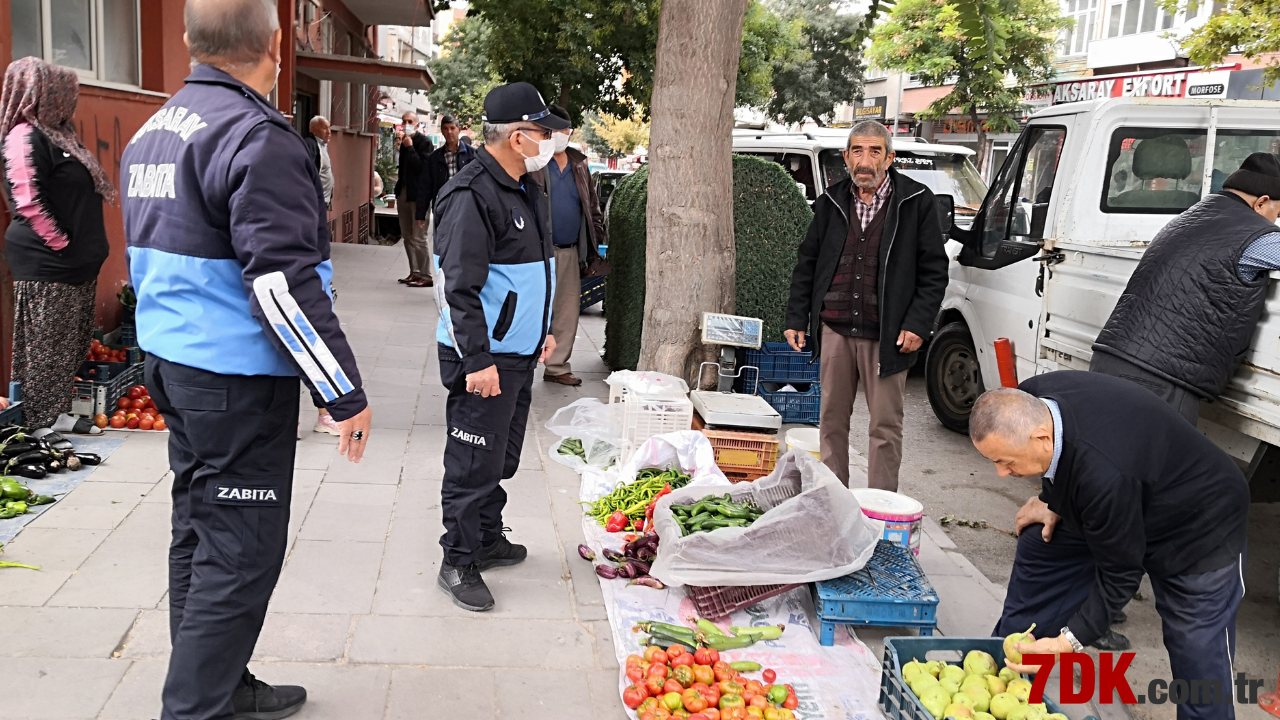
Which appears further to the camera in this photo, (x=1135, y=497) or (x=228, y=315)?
(x=1135, y=497)

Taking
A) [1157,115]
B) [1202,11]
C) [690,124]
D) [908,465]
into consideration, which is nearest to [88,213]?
[690,124]

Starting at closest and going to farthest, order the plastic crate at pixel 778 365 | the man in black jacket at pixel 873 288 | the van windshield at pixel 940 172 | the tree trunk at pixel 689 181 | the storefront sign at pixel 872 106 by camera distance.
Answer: the man in black jacket at pixel 873 288, the tree trunk at pixel 689 181, the plastic crate at pixel 778 365, the van windshield at pixel 940 172, the storefront sign at pixel 872 106

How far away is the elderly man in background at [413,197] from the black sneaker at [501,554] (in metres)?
8.58

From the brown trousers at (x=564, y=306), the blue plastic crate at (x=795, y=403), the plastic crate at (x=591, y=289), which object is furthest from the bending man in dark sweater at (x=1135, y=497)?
the plastic crate at (x=591, y=289)

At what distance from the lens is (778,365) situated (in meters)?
7.53

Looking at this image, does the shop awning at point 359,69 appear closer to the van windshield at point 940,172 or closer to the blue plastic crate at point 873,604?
the van windshield at point 940,172

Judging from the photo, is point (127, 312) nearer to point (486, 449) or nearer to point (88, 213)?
point (88, 213)

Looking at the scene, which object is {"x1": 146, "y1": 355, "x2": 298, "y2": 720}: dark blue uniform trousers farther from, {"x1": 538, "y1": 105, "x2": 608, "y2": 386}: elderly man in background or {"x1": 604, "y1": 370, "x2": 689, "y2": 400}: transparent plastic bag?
{"x1": 538, "y1": 105, "x2": 608, "y2": 386}: elderly man in background

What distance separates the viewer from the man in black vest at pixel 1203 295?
4340mm

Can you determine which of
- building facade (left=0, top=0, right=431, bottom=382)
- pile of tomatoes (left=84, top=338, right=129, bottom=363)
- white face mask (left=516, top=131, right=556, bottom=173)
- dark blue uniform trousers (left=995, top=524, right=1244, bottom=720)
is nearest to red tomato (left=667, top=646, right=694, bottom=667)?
dark blue uniform trousers (left=995, top=524, right=1244, bottom=720)

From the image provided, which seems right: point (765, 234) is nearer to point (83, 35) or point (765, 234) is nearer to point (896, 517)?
point (896, 517)

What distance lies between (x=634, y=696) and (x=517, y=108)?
2.28 m

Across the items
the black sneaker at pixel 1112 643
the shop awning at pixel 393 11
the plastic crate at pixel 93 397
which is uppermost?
the shop awning at pixel 393 11

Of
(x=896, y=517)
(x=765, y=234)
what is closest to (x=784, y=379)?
(x=765, y=234)
